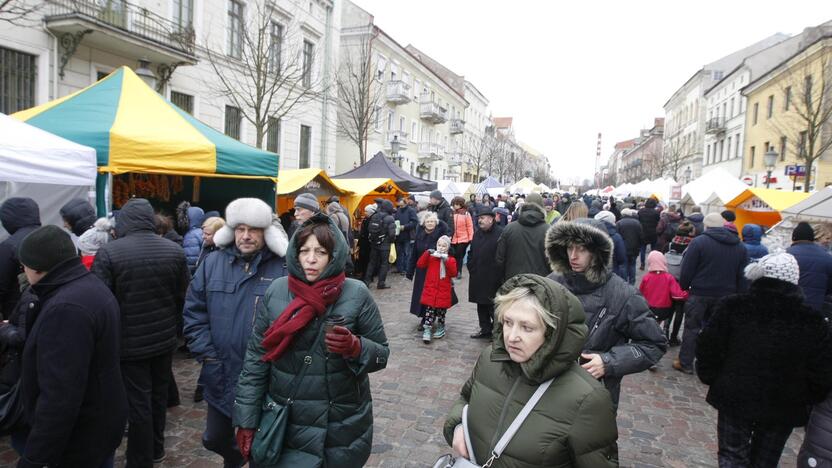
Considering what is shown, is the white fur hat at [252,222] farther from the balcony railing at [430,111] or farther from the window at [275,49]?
the balcony railing at [430,111]

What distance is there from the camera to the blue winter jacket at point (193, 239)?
588cm

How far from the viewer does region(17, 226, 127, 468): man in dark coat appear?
88.1 inches

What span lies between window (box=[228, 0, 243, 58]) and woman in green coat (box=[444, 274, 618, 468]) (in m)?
19.1

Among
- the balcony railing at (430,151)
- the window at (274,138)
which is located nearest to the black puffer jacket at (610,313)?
the window at (274,138)

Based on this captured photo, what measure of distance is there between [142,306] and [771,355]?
3905 millimetres

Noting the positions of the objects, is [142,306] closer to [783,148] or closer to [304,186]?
[304,186]

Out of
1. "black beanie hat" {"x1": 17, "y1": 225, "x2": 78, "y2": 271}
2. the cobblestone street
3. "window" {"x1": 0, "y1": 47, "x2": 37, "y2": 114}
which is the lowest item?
the cobblestone street

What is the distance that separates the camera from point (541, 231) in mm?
5977

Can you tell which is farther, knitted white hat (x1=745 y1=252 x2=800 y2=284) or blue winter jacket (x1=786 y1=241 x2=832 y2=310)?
blue winter jacket (x1=786 y1=241 x2=832 y2=310)

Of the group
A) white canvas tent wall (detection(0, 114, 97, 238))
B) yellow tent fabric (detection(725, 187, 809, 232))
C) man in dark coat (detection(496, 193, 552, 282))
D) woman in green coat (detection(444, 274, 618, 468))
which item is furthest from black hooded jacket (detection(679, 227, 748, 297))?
white canvas tent wall (detection(0, 114, 97, 238))

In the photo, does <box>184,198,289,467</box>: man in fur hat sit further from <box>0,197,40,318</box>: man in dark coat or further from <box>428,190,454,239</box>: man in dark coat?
<box>428,190,454,239</box>: man in dark coat

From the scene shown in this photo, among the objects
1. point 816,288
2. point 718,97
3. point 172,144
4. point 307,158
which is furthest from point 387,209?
point 718,97

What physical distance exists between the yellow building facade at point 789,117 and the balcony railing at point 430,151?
73.7 feet

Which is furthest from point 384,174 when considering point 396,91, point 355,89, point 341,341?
point 396,91
